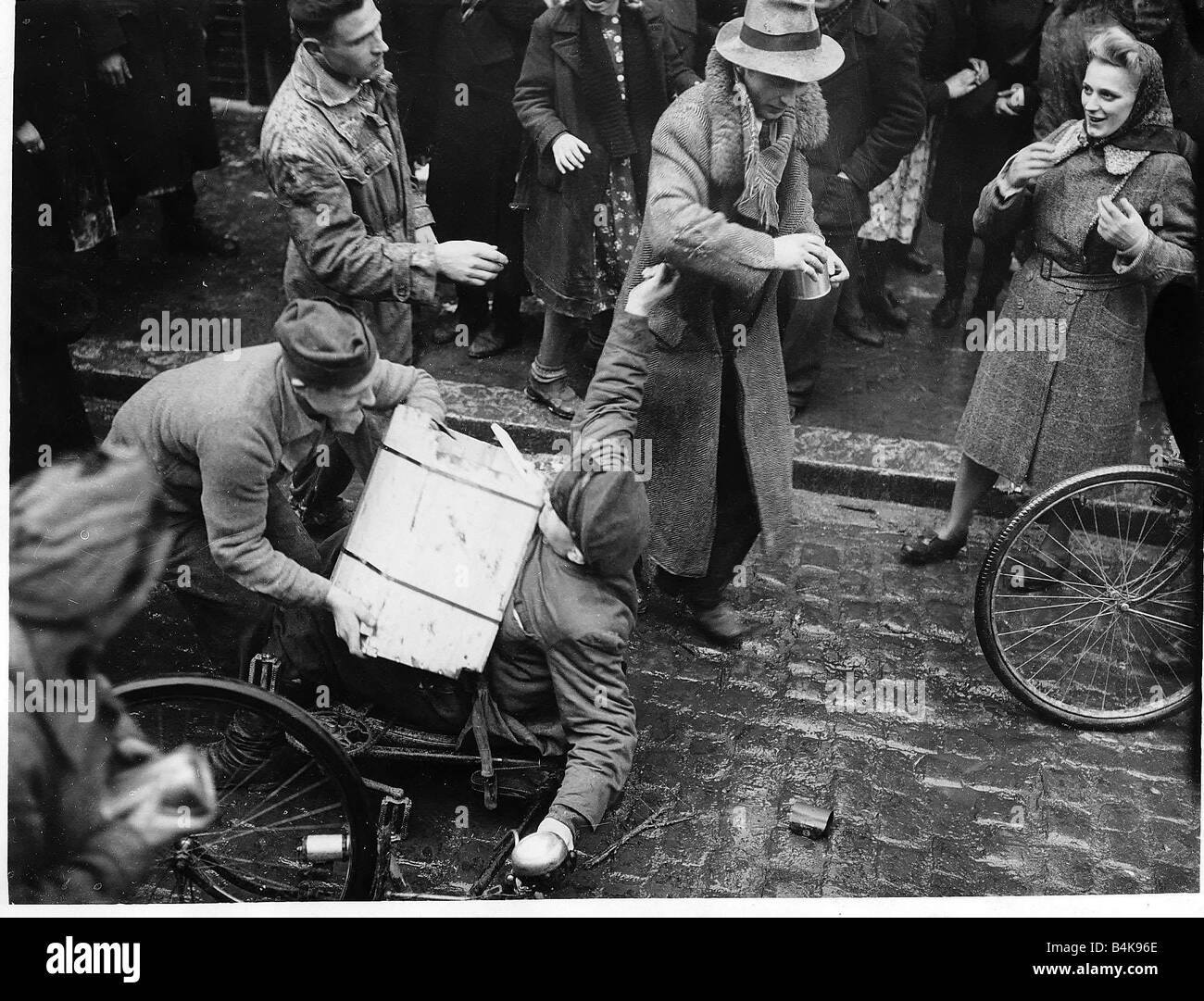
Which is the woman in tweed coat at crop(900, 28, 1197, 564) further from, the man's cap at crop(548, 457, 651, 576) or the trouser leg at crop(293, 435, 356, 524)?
the trouser leg at crop(293, 435, 356, 524)

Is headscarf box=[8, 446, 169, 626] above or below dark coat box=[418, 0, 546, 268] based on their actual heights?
below

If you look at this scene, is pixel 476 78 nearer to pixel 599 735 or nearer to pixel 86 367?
pixel 86 367

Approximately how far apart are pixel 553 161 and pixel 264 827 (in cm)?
256

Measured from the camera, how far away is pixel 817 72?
14.5 ft

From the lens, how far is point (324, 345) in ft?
13.1

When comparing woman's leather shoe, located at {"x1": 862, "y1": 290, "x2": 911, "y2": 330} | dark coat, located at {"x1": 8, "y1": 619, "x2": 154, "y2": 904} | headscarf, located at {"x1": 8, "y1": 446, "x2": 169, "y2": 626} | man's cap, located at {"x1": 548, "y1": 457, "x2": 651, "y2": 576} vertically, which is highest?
woman's leather shoe, located at {"x1": 862, "y1": 290, "x2": 911, "y2": 330}

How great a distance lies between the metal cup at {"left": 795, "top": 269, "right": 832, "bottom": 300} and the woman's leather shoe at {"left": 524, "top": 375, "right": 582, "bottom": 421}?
40.8 inches

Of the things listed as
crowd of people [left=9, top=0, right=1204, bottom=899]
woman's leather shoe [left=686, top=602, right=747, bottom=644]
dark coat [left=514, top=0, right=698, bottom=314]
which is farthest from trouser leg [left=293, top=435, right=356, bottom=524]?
woman's leather shoe [left=686, top=602, right=747, bottom=644]

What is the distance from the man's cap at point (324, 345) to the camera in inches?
156

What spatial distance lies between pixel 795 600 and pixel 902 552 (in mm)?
497

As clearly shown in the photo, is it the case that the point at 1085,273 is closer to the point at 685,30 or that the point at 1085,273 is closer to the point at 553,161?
the point at 685,30

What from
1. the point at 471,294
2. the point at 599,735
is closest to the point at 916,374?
the point at 471,294

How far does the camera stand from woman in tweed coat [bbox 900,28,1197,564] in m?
4.55

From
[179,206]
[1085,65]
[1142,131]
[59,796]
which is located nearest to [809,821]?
[59,796]
